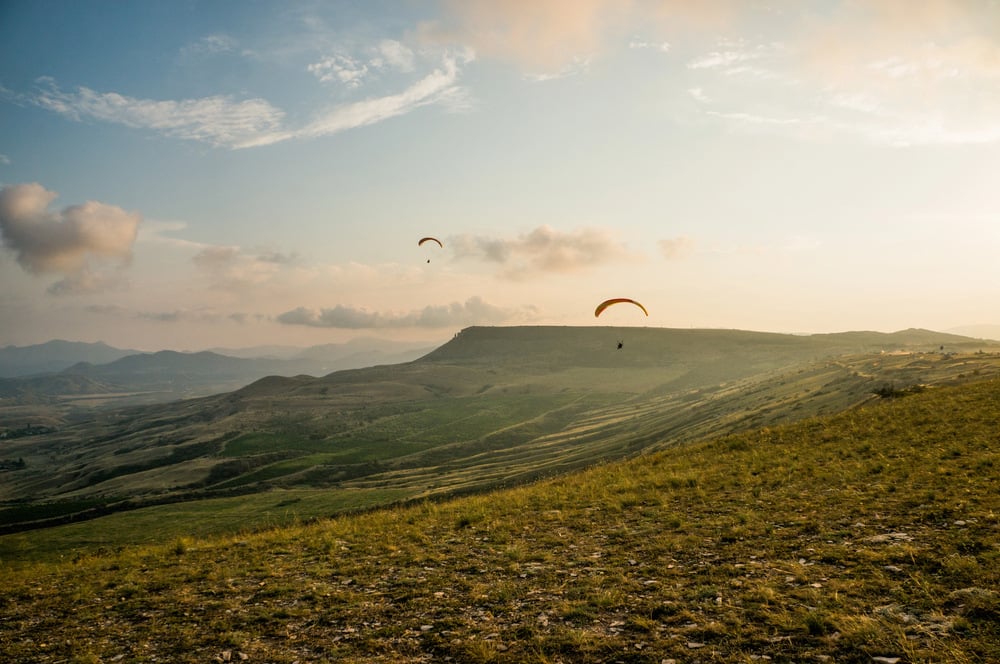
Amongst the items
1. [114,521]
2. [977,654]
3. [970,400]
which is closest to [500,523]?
[977,654]

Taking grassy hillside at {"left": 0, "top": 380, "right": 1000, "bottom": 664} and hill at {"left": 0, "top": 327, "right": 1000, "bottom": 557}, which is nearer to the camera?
grassy hillside at {"left": 0, "top": 380, "right": 1000, "bottom": 664}

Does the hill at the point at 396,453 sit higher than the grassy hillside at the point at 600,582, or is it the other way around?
the grassy hillside at the point at 600,582

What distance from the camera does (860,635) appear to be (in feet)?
29.6

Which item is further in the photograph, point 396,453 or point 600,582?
point 396,453

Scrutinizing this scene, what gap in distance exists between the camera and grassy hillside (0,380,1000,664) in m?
9.76

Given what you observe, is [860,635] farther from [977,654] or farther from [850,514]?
[850,514]

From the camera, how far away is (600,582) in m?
13.1

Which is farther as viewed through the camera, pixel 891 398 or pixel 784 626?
pixel 891 398

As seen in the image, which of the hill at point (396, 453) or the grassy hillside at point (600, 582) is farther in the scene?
the hill at point (396, 453)

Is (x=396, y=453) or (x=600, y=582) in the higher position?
(x=600, y=582)

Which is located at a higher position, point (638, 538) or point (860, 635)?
point (860, 635)

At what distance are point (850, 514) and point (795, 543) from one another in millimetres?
3432

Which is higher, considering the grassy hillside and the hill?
the grassy hillside

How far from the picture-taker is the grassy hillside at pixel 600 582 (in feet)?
32.0
